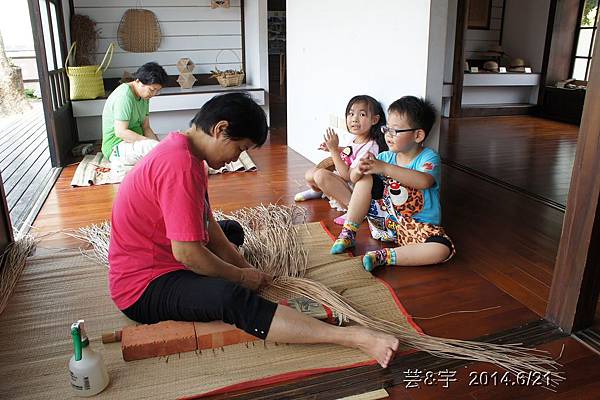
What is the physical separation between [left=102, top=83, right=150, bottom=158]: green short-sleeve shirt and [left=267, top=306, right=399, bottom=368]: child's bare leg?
8.91ft

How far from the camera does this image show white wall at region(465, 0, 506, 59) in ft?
23.2

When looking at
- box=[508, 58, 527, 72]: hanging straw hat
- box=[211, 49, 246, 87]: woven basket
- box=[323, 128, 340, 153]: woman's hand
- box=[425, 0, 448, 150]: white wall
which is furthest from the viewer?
box=[508, 58, 527, 72]: hanging straw hat

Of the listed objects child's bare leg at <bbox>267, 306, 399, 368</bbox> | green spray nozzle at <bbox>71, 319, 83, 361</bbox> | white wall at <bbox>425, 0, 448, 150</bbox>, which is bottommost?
child's bare leg at <bbox>267, 306, 399, 368</bbox>

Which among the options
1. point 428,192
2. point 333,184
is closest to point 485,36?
point 333,184

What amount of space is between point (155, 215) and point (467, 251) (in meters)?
1.64

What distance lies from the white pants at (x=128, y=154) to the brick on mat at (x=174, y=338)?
2345mm

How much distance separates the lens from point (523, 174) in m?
3.93


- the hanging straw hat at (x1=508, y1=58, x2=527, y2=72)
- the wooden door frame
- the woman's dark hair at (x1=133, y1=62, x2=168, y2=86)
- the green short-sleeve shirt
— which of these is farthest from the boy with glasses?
the hanging straw hat at (x1=508, y1=58, x2=527, y2=72)

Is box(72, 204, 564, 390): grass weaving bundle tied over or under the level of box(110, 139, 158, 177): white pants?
under

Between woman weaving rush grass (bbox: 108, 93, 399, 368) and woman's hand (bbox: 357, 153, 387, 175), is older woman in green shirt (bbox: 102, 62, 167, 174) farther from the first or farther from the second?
woman weaving rush grass (bbox: 108, 93, 399, 368)

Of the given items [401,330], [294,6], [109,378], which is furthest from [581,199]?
[294,6]

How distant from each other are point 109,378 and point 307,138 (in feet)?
10.5

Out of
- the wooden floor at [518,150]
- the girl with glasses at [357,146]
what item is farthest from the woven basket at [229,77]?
the girl with glasses at [357,146]

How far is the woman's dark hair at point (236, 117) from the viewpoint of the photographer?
155cm
